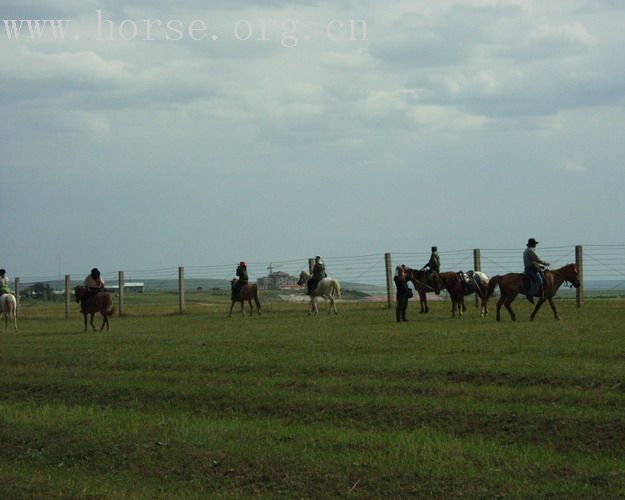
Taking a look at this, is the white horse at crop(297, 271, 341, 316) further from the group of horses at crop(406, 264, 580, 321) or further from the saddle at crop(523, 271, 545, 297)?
the saddle at crop(523, 271, 545, 297)

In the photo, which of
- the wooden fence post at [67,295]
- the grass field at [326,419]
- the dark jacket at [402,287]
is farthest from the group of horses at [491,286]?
the wooden fence post at [67,295]

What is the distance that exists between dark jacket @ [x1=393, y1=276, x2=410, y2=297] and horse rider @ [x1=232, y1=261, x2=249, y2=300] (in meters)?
10.5

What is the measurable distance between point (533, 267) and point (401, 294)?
14.0 feet

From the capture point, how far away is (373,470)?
10.3 m

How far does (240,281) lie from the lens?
130 ft

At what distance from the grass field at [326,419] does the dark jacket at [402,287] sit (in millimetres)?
8033

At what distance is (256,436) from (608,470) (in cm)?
427

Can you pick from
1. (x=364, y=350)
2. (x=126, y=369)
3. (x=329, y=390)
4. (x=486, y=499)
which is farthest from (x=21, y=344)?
(x=486, y=499)

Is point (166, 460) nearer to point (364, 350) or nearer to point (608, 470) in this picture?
point (608, 470)

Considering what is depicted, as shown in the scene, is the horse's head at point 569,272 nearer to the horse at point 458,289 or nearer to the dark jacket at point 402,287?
the horse at point 458,289

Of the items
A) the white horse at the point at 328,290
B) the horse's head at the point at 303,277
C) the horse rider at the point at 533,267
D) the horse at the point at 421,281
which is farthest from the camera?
the horse's head at the point at 303,277

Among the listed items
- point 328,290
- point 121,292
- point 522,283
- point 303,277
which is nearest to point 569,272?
point 522,283

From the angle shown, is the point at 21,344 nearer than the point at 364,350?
No

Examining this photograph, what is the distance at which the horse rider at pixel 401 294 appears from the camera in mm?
28609
